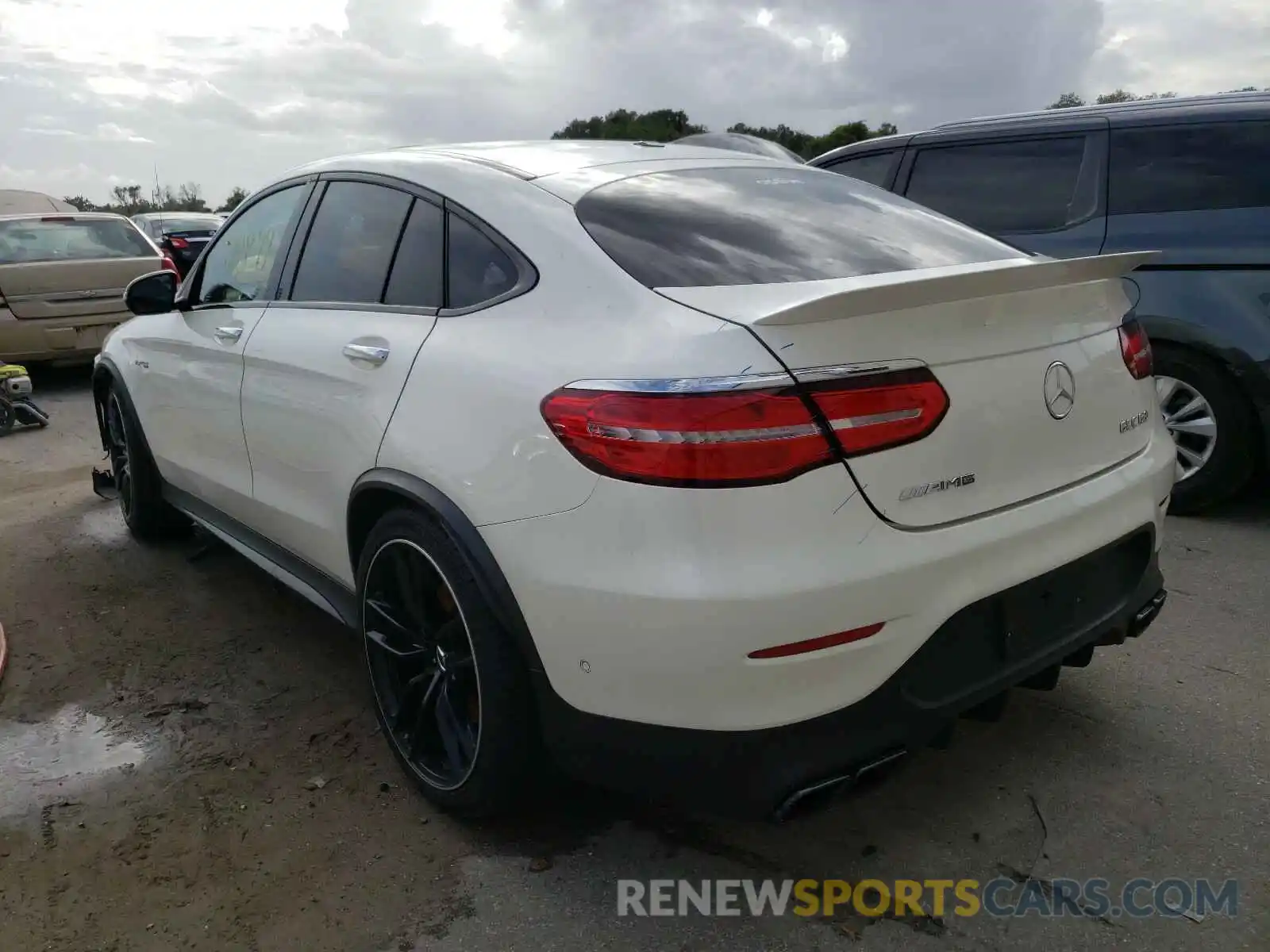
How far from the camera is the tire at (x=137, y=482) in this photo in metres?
4.62

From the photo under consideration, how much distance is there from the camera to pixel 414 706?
2.75 meters

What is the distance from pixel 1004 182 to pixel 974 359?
374 centimetres

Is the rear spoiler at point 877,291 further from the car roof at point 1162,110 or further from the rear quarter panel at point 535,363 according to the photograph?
the car roof at point 1162,110

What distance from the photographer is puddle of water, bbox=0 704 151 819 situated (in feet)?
9.45

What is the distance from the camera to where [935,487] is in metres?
2.02

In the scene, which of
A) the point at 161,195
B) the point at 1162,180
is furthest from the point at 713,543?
the point at 161,195

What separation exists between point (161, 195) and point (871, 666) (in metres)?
33.4

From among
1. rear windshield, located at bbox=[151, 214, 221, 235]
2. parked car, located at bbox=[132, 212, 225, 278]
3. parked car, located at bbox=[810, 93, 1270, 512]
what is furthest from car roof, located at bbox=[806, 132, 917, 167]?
rear windshield, located at bbox=[151, 214, 221, 235]

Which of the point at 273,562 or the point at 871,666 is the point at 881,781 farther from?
the point at 273,562

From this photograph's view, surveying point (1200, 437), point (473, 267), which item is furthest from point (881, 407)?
point (1200, 437)

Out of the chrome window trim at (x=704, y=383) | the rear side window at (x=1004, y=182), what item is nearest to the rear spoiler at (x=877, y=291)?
the chrome window trim at (x=704, y=383)

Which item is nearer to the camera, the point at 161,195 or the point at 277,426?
the point at 277,426

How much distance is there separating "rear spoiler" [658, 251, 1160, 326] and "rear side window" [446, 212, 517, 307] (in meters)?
0.50

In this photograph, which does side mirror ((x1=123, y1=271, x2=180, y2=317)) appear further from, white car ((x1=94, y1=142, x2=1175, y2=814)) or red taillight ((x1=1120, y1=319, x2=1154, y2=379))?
red taillight ((x1=1120, y1=319, x2=1154, y2=379))
